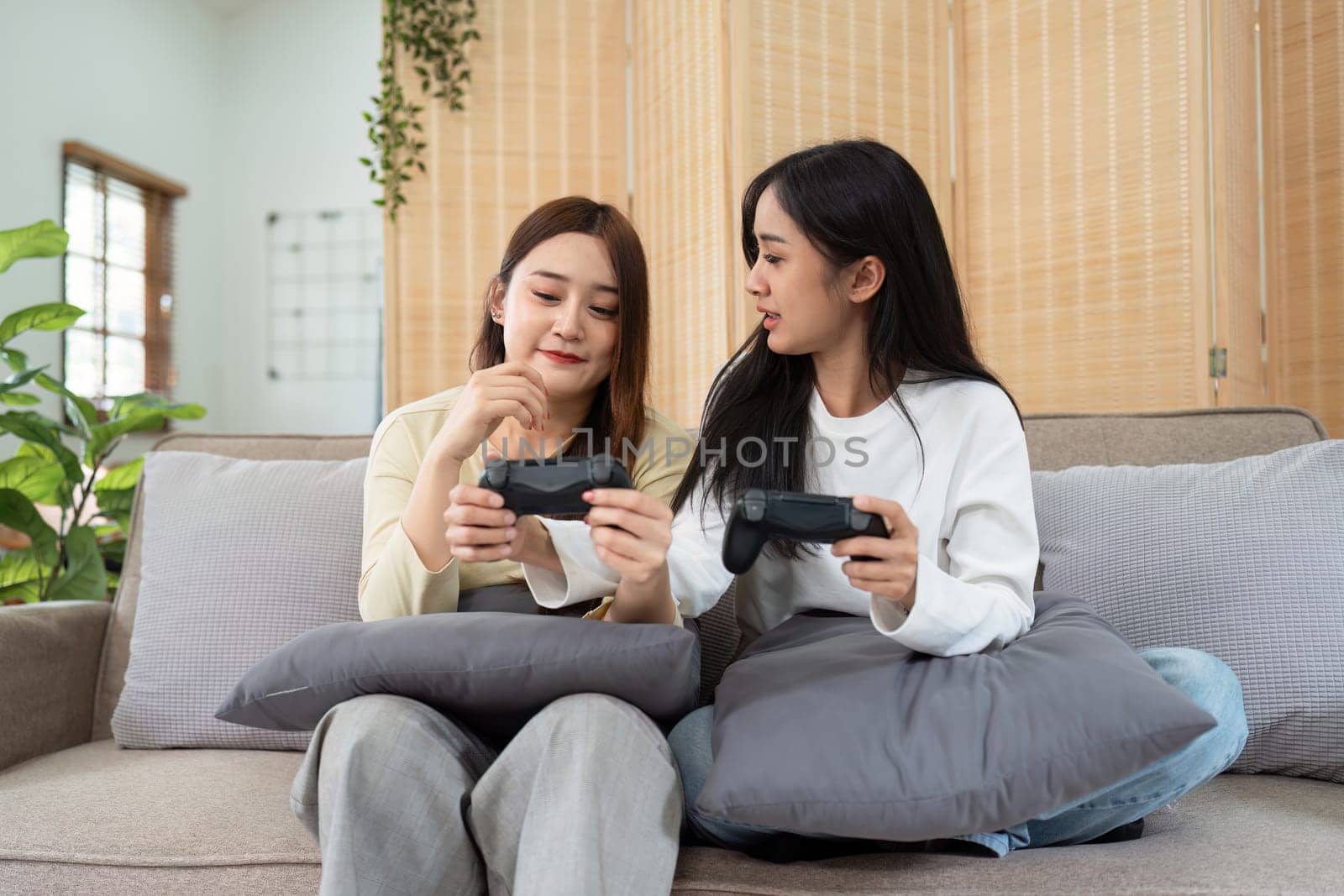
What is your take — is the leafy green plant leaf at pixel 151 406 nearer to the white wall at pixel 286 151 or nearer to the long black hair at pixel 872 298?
the long black hair at pixel 872 298

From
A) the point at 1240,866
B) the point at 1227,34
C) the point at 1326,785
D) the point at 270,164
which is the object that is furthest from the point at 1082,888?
the point at 270,164

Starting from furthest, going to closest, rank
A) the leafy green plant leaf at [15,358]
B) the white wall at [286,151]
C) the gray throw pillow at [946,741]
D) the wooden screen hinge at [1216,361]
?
the white wall at [286,151] → the wooden screen hinge at [1216,361] → the leafy green plant leaf at [15,358] → the gray throw pillow at [946,741]

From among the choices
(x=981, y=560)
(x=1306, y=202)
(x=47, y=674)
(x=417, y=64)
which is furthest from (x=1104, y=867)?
(x=417, y=64)

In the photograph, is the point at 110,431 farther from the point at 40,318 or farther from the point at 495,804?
the point at 495,804

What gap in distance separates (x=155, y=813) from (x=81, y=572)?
95 centimetres

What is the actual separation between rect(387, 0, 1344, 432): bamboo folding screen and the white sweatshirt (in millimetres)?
1223

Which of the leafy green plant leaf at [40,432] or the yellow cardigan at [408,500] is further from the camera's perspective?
the leafy green plant leaf at [40,432]

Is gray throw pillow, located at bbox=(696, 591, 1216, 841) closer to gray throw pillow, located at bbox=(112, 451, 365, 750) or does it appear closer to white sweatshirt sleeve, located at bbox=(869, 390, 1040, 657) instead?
white sweatshirt sleeve, located at bbox=(869, 390, 1040, 657)

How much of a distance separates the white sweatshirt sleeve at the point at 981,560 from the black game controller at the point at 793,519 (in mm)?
104

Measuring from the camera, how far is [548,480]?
1065 millimetres

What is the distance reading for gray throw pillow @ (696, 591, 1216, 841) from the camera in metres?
0.97

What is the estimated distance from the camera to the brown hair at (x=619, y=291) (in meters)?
1.52

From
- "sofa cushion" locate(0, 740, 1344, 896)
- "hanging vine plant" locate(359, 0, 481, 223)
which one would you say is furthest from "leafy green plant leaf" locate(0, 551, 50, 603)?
Result: "hanging vine plant" locate(359, 0, 481, 223)

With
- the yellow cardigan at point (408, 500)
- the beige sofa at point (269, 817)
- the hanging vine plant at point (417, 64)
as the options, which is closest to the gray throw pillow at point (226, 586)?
the beige sofa at point (269, 817)
